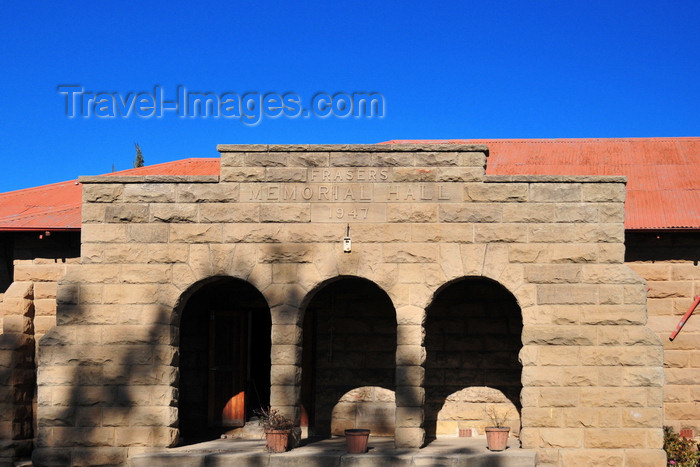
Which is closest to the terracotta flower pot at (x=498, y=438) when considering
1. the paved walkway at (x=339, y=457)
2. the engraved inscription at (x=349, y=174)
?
the paved walkway at (x=339, y=457)

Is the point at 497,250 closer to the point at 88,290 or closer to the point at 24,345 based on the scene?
the point at 88,290

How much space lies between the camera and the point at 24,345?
15.4 metres

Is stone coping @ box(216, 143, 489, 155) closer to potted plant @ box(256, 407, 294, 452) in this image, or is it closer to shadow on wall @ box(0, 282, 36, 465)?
potted plant @ box(256, 407, 294, 452)

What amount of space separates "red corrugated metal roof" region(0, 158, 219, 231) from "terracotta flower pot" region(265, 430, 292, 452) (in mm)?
4549

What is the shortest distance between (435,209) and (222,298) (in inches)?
174

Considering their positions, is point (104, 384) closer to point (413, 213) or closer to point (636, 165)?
point (413, 213)

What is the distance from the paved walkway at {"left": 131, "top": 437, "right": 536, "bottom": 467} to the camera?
13055 millimetres

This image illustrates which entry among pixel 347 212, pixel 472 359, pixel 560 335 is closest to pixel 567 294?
pixel 560 335

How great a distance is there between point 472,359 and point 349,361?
200cm

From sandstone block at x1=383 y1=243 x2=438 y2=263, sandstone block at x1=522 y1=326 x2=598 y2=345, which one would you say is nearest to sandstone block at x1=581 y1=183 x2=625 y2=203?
sandstone block at x1=522 y1=326 x2=598 y2=345

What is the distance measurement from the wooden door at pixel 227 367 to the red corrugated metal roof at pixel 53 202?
2.87 m

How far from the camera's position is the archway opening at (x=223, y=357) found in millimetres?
16188

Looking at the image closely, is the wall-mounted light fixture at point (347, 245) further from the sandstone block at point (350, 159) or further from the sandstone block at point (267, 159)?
the sandstone block at point (267, 159)

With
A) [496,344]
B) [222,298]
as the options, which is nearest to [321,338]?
[222,298]
